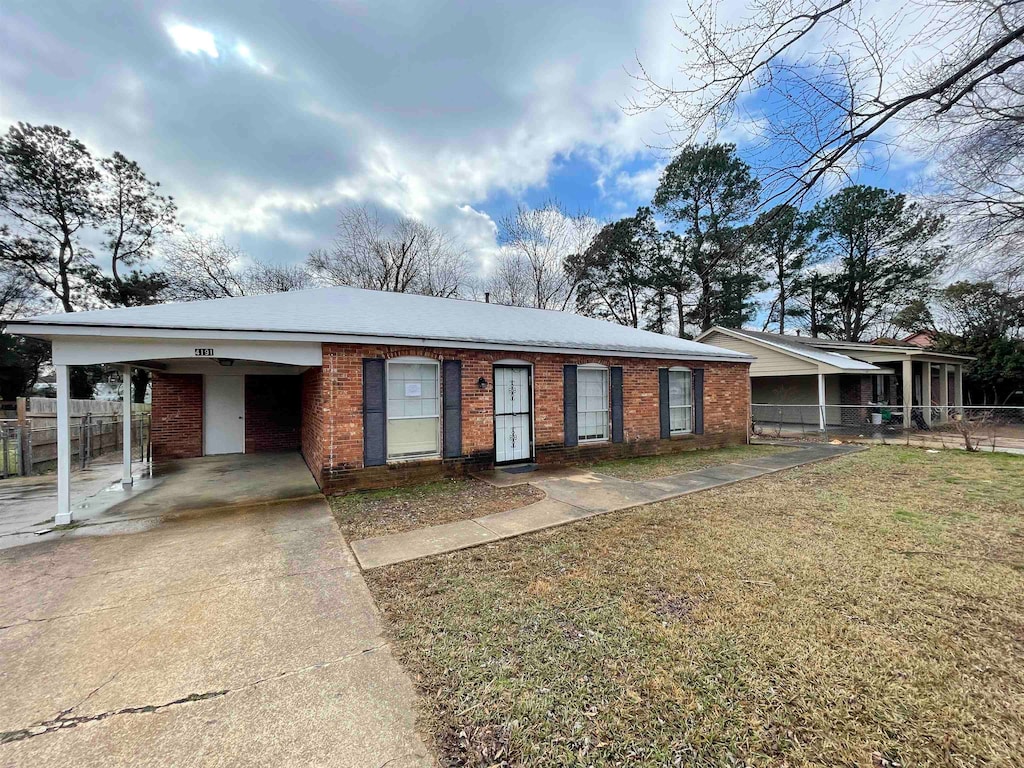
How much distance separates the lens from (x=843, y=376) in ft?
58.5

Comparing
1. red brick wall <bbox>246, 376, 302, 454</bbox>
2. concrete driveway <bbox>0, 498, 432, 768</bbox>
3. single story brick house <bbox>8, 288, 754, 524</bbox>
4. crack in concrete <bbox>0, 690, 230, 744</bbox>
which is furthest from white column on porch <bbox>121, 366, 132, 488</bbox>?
crack in concrete <bbox>0, 690, 230, 744</bbox>

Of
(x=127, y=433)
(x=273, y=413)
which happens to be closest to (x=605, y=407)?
(x=273, y=413)

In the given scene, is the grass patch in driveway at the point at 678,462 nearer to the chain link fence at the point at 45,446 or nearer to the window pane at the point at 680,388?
the window pane at the point at 680,388

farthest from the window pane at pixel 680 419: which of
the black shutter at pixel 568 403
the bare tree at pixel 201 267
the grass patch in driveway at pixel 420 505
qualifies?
the bare tree at pixel 201 267

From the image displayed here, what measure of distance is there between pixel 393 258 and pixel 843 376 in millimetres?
24717

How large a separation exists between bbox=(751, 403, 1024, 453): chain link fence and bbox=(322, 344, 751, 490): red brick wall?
4034mm

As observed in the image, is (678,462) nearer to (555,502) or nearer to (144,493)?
(555,502)

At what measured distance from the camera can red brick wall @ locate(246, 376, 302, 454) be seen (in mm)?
11648

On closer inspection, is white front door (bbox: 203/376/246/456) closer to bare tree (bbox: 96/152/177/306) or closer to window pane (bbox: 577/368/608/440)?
window pane (bbox: 577/368/608/440)

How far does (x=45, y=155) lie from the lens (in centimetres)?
1791

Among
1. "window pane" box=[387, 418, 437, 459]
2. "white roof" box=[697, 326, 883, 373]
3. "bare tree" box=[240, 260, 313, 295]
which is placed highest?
"bare tree" box=[240, 260, 313, 295]

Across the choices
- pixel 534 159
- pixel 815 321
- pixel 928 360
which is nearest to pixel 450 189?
pixel 534 159

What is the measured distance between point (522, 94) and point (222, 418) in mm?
12153

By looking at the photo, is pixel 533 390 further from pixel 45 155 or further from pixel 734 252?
pixel 45 155
